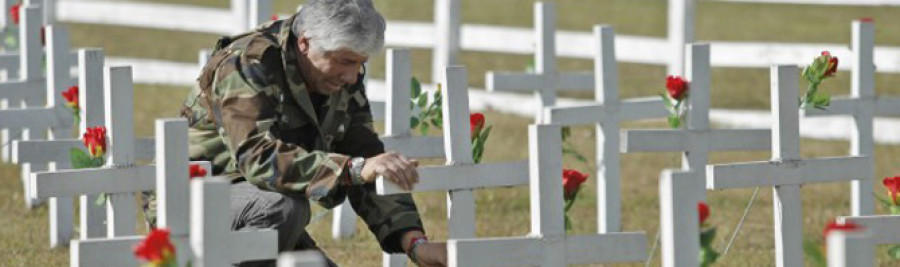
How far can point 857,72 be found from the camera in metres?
7.22

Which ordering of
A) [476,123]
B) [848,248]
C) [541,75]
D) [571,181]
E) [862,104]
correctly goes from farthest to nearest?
[541,75]
[862,104]
[476,123]
[571,181]
[848,248]

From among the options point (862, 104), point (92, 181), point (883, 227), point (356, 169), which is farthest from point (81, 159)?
point (862, 104)

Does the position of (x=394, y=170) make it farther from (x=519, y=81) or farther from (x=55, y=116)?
(x=519, y=81)

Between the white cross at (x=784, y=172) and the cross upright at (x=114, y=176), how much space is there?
5.25 feet

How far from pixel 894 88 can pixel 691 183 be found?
10634mm

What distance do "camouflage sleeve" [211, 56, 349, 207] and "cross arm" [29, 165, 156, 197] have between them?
29 cm

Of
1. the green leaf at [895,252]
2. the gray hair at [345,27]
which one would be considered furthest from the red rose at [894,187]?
the gray hair at [345,27]

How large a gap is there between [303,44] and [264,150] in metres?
0.31

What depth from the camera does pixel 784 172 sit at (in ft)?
→ 17.2

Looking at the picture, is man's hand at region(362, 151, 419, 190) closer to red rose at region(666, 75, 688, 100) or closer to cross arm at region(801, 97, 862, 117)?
red rose at region(666, 75, 688, 100)

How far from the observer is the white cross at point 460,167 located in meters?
5.19

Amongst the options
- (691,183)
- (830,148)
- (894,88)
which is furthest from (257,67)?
(894,88)

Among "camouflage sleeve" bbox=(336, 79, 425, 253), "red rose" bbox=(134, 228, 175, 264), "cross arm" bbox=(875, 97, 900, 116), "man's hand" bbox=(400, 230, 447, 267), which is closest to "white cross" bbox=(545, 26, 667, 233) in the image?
"cross arm" bbox=(875, 97, 900, 116)

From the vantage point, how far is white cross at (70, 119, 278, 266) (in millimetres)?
3764
